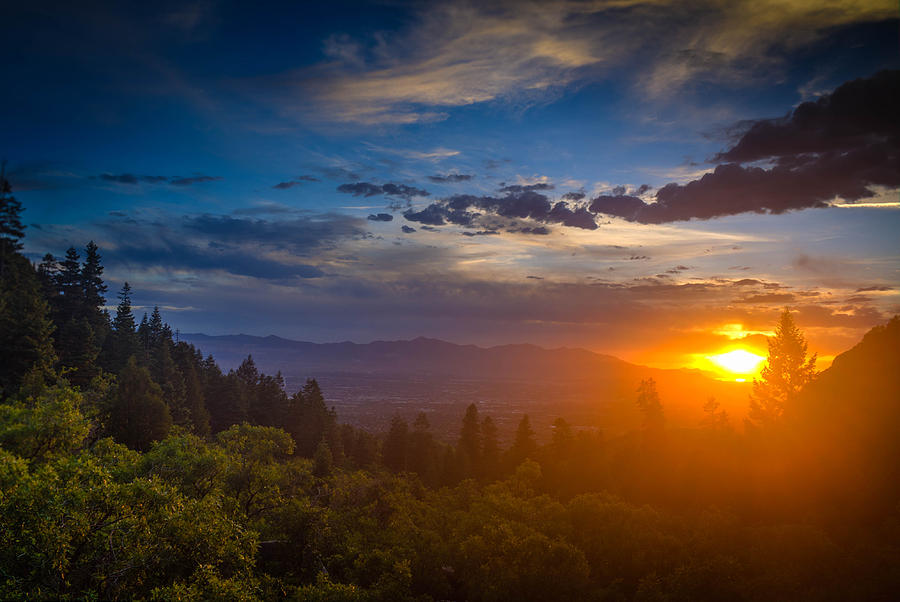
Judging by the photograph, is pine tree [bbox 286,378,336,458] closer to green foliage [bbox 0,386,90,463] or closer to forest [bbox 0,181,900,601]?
forest [bbox 0,181,900,601]

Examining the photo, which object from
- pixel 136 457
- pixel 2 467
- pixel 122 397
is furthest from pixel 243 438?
pixel 122 397

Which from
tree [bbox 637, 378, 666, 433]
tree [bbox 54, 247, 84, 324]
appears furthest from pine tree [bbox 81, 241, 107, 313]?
tree [bbox 637, 378, 666, 433]

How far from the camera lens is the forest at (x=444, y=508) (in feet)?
56.5

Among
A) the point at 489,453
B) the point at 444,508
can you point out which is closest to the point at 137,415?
the point at 444,508

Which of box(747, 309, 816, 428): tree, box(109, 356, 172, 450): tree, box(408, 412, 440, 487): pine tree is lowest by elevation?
box(408, 412, 440, 487): pine tree

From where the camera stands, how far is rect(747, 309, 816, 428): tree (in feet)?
180

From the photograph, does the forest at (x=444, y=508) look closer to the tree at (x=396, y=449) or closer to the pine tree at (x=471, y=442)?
the pine tree at (x=471, y=442)

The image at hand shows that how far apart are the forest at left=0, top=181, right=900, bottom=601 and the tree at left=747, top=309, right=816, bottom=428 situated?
0.17 m

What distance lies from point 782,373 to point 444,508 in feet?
152

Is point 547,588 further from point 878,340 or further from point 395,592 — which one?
point 878,340

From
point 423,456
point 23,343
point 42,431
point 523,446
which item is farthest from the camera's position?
point 423,456

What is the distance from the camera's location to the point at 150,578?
60.5 ft

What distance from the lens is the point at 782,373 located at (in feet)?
184

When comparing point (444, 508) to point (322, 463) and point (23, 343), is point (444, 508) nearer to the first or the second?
point (322, 463)
